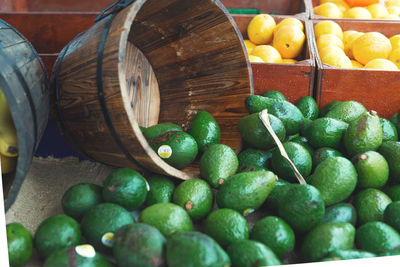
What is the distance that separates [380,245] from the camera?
1.07 meters

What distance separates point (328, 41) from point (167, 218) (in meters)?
1.61

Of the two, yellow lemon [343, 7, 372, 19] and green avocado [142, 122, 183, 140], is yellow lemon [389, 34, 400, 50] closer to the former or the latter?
yellow lemon [343, 7, 372, 19]

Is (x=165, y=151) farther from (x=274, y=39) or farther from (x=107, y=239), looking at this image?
(x=274, y=39)

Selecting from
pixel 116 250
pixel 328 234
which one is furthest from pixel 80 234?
pixel 328 234

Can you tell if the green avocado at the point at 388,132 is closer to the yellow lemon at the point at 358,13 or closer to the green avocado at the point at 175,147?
the green avocado at the point at 175,147

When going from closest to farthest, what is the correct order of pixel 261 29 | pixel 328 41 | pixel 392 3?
pixel 328 41 → pixel 261 29 → pixel 392 3

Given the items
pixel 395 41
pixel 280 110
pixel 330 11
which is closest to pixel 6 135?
pixel 280 110

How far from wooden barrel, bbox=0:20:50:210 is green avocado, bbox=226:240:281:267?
584 mm

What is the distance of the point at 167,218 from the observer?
111 cm

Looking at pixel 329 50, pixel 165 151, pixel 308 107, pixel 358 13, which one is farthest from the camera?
pixel 358 13

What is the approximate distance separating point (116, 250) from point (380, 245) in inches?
28.5

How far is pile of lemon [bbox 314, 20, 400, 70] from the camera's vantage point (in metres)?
2.02

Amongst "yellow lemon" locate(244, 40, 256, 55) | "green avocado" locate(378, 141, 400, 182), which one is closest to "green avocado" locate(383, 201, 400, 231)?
"green avocado" locate(378, 141, 400, 182)

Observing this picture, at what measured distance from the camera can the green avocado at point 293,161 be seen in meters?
1.44
